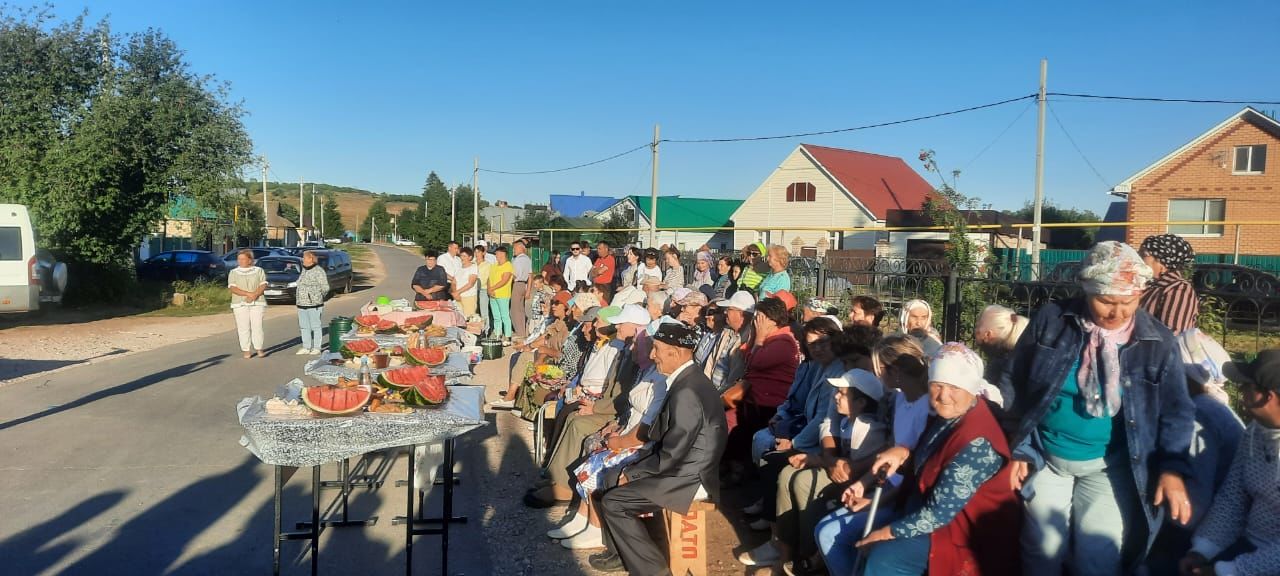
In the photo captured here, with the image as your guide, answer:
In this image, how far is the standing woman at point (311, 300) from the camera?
13.7 metres

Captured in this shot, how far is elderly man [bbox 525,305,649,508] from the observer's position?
6.55m

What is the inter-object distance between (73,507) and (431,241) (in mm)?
60805

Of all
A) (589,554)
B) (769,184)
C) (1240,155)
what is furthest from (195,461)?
(769,184)

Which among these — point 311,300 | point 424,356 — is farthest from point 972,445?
point 311,300

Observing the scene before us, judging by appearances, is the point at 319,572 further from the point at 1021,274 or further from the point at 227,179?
the point at 227,179

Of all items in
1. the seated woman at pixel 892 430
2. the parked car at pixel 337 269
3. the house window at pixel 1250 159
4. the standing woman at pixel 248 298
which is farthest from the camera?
the parked car at pixel 337 269

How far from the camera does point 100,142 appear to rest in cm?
2219

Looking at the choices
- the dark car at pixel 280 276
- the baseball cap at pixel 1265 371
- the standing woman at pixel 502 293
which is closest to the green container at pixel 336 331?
the standing woman at pixel 502 293

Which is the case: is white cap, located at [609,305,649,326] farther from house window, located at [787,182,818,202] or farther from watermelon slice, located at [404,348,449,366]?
house window, located at [787,182,818,202]

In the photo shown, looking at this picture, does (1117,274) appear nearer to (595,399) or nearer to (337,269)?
(595,399)

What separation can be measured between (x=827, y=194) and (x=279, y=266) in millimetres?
24662

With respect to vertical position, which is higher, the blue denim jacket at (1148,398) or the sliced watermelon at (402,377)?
the blue denim jacket at (1148,398)

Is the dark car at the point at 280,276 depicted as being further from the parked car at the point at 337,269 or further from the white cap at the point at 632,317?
the white cap at the point at 632,317

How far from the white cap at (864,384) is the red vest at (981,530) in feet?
3.55
